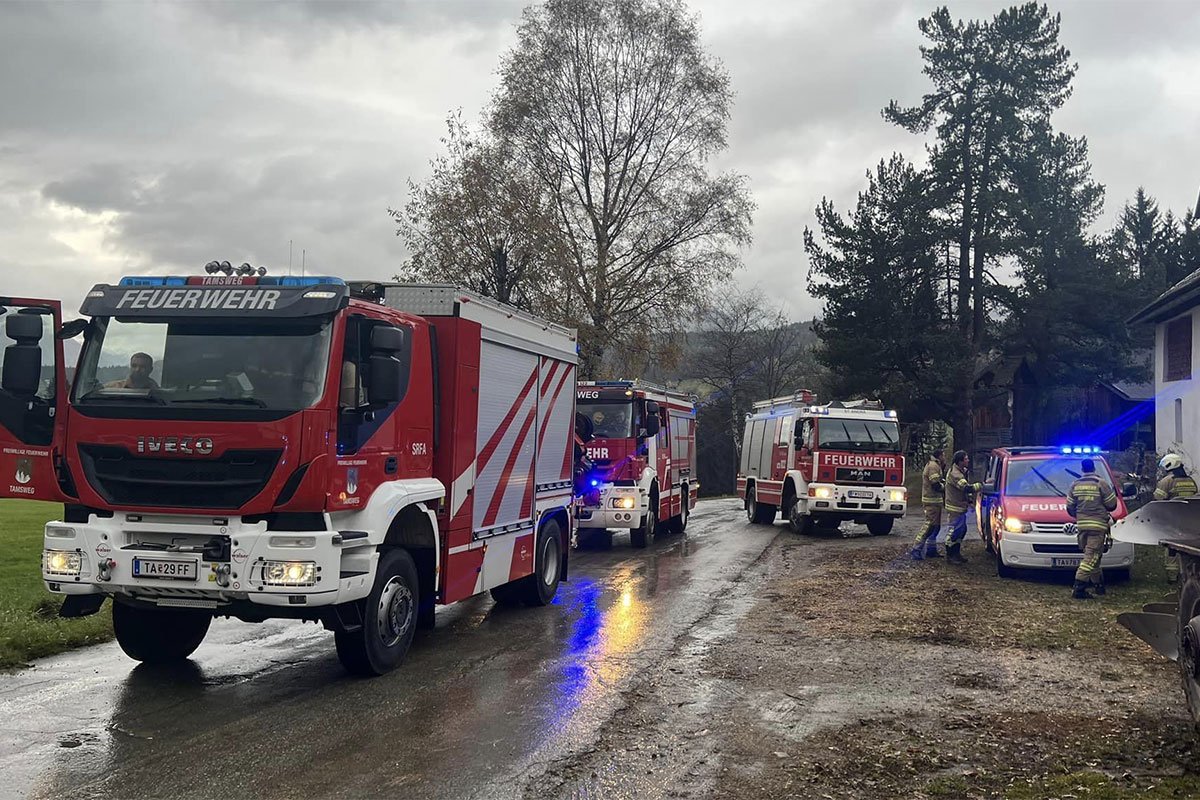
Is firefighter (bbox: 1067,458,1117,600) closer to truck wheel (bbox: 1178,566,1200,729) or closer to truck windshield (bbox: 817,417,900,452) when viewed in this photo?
truck wheel (bbox: 1178,566,1200,729)

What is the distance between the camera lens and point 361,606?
7.29m

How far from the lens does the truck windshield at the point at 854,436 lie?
791 inches

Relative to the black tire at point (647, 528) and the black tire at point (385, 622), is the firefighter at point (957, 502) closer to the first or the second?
the black tire at point (647, 528)

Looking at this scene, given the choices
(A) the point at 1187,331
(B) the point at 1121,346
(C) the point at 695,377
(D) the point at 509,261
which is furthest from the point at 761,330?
(A) the point at 1187,331

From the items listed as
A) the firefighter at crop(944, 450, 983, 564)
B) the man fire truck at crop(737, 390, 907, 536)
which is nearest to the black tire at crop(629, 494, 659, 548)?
the man fire truck at crop(737, 390, 907, 536)

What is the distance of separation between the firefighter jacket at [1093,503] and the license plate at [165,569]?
994 cm

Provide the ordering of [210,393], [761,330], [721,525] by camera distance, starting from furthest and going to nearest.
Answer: [761,330]
[721,525]
[210,393]

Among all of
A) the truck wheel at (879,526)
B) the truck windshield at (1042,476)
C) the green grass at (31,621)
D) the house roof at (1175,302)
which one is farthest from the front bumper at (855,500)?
the green grass at (31,621)

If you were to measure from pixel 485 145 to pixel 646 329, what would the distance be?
789 centimetres

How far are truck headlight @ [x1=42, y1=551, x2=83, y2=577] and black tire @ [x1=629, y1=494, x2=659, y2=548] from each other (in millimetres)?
11610

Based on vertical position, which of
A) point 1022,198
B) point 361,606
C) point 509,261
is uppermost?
point 1022,198

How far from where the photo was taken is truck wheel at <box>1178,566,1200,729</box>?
18.9ft

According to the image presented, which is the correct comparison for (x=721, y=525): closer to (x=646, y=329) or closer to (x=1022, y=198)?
(x=646, y=329)

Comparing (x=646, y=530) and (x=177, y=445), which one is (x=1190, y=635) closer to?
(x=177, y=445)
